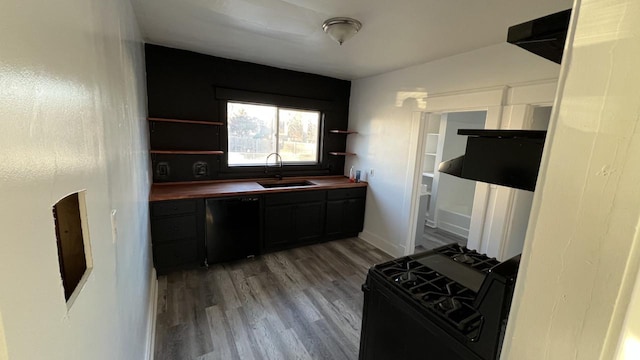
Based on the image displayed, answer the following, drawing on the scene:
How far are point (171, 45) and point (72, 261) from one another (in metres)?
3.08

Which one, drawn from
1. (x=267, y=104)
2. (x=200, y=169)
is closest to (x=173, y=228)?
(x=200, y=169)

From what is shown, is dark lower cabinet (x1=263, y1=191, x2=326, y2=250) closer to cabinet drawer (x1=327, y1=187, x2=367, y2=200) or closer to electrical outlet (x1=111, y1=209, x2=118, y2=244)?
cabinet drawer (x1=327, y1=187, x2=367, y2=200)

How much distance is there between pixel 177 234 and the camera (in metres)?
2.84

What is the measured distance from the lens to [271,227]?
3393mm

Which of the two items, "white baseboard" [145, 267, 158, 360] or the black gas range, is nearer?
the black gas range

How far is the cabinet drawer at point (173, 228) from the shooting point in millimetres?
2721

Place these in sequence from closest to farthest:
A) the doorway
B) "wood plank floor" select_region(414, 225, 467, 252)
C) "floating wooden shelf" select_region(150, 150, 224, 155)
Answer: "floating wooden shelf" select_region(150, 150, 224, 155), "wood plank floor" select_region(414, 225, 467, 252), the doorway

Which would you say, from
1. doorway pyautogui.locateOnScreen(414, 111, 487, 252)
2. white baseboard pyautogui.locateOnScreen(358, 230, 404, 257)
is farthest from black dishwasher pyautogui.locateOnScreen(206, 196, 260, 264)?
doorway pyautogui.locateOnScreen(414, 111, 487, 252)

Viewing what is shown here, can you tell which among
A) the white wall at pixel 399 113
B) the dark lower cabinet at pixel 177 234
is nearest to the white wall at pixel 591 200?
the white wall at pixel 399 113

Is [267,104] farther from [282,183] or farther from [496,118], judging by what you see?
[496,118]

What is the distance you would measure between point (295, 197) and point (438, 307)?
263cm

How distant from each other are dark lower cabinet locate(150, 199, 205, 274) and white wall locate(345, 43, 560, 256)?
7.89 feet

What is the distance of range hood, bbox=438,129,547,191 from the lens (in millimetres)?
750

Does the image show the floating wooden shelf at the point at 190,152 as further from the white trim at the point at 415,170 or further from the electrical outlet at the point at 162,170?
the white trim at the point at 415,170
